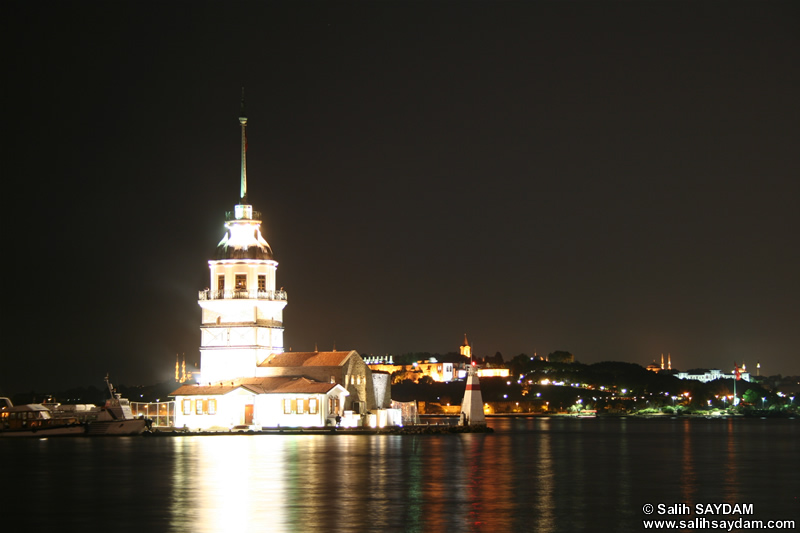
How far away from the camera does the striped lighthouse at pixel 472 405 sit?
64.4 metres

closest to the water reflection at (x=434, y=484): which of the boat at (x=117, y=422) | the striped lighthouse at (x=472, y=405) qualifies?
the striped lighthouse at (x=472, y=405)

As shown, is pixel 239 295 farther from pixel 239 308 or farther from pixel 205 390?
pixel 205 390

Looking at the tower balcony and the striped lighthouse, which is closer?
the striped lighthouse

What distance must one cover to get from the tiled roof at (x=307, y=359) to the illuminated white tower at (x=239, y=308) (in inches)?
41.7

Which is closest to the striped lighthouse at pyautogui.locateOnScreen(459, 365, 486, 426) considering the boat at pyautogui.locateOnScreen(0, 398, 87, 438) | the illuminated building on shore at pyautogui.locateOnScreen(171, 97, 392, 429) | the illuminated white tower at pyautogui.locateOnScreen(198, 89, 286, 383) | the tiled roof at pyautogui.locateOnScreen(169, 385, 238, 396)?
the illuminated building on shore at pyautogui.locateOnScreen(171, 97, 392, 429)

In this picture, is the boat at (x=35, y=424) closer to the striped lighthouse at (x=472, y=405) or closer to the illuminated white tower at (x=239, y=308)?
the illuminated white tower at (x=239, y=308)

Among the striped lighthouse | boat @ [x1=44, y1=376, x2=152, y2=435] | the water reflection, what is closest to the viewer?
the water reflection

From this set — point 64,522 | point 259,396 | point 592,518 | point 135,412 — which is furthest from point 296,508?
point 135,412

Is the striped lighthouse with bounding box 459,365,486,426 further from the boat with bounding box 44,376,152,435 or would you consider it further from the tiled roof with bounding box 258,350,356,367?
the boat with bounding box 44,376,152,435

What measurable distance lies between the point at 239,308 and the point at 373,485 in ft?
137

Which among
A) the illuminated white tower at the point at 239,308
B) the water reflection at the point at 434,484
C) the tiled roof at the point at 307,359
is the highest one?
the illuminated white tower at the point at 239,308

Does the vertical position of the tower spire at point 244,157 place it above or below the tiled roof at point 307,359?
above

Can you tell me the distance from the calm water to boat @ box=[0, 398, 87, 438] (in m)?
16.5

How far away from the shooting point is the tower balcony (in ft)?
241
